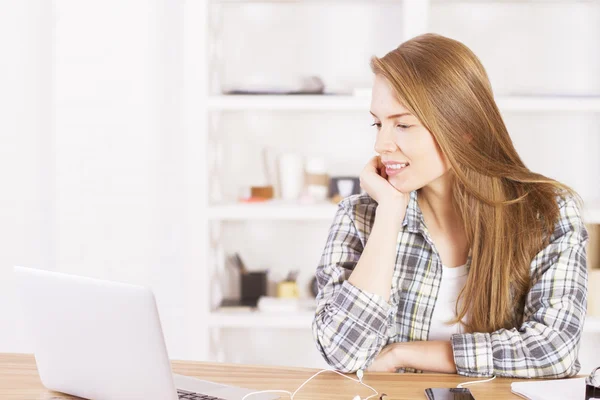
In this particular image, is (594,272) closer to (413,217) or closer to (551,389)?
(413,217)

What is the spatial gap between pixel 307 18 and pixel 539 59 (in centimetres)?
91

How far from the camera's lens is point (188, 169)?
274 centimetres

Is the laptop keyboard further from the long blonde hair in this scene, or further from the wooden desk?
the long blonde hair

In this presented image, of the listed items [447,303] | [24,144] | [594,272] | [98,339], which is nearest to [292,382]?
[98,339]

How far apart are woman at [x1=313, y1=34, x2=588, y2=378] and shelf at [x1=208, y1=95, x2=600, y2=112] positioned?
0.99m

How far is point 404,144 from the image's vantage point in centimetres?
165

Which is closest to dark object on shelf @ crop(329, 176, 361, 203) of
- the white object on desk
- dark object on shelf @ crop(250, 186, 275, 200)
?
dark object on shelf @ crop(250, 186, 275, 200)

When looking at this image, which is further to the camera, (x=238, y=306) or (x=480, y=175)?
(x=238, y=306)

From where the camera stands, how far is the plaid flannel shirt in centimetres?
148

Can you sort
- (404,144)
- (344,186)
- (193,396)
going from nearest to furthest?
(193,396) < (404,144) < (344,186)

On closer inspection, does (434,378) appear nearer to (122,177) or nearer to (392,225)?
(392,225)

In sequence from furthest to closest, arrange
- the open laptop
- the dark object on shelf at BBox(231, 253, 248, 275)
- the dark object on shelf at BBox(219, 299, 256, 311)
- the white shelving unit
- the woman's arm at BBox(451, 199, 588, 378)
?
the dark object on shelf at BBox(231, 253, 248, 275), the dark object on shelf at BBox(219, 299, 256, 311), the white shelving unit, the woman's arm at BBox(451, 199, 588, 378), the open laptop

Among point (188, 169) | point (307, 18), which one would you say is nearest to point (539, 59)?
point (307, 18)

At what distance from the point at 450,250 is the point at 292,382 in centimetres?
56
